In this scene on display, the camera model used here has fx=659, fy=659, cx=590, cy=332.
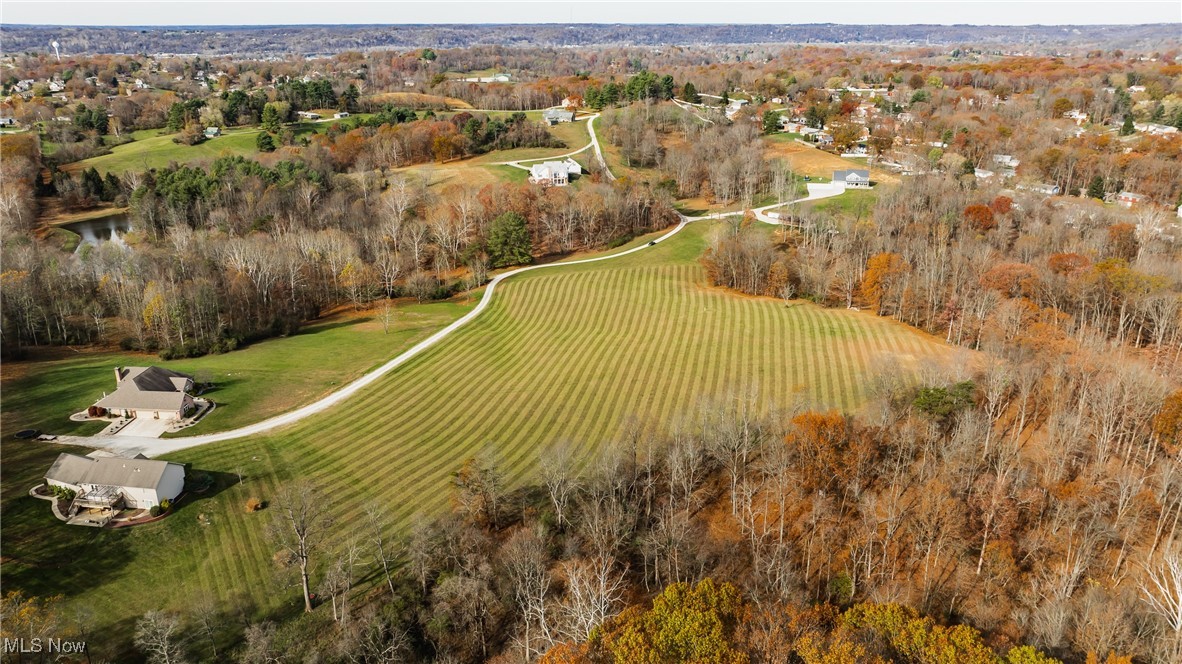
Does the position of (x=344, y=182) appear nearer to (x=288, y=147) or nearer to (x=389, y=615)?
(x=288, y=147)

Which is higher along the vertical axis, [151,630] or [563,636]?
[151,630]

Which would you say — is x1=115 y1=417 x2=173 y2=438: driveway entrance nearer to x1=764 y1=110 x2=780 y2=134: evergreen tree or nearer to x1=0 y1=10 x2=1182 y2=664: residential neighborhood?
x1=0 y1=10 x2=1182 y2=664: residential neighborhood

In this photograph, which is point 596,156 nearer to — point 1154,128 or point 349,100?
point 349,100

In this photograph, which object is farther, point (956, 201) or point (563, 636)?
point (956, 201)

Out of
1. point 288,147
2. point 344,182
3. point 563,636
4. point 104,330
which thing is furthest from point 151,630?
point 288,147

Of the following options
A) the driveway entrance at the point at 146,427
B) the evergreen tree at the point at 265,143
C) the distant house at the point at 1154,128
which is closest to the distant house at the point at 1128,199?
the distant house at the point at 1154,128

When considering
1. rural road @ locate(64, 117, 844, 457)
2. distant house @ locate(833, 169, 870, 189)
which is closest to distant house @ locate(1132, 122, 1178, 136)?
distant house @ locate(833, 169, 870, 189)

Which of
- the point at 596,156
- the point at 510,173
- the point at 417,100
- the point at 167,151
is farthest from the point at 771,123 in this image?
the point at 167,151
